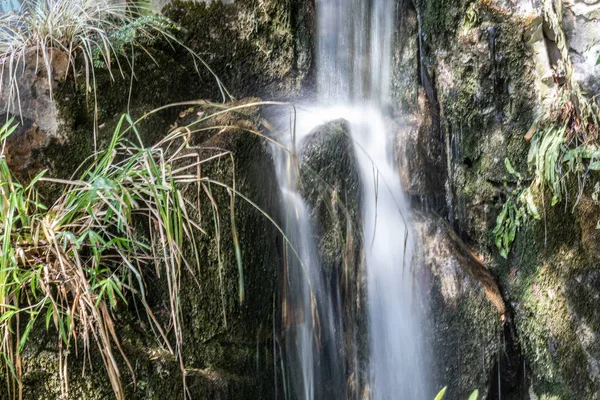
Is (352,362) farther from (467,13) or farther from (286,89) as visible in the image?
(467,13)

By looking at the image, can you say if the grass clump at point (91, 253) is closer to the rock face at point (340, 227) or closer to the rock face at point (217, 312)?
the rock face at point (217, 312)

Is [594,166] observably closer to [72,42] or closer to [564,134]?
[564,134]

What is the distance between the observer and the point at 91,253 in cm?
249

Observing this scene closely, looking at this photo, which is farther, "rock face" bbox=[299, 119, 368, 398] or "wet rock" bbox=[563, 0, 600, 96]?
"wet rock" bbox=[563, 0, 600, 96]

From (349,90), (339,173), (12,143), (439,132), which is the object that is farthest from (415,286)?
(12,143)

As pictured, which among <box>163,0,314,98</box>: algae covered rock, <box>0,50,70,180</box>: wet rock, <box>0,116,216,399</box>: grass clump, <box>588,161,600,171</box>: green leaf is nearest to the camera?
<box>0,116,216,399</box>: grass clump

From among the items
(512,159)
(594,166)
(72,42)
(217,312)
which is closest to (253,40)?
(72,42)

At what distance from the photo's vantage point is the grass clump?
2.31 m

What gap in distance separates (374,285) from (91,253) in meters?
1.55

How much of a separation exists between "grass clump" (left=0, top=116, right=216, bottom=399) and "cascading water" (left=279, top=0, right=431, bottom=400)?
0.59 m

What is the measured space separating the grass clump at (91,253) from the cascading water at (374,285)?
0.59 meters

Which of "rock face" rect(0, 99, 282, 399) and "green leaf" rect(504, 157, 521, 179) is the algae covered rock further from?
"green leaf" rect(504, 157, 521, 179)

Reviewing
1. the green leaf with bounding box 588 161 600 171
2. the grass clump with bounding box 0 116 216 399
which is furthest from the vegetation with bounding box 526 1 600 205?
the grass clump with bounding box 0 116 216 399

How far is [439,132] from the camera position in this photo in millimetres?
4027
